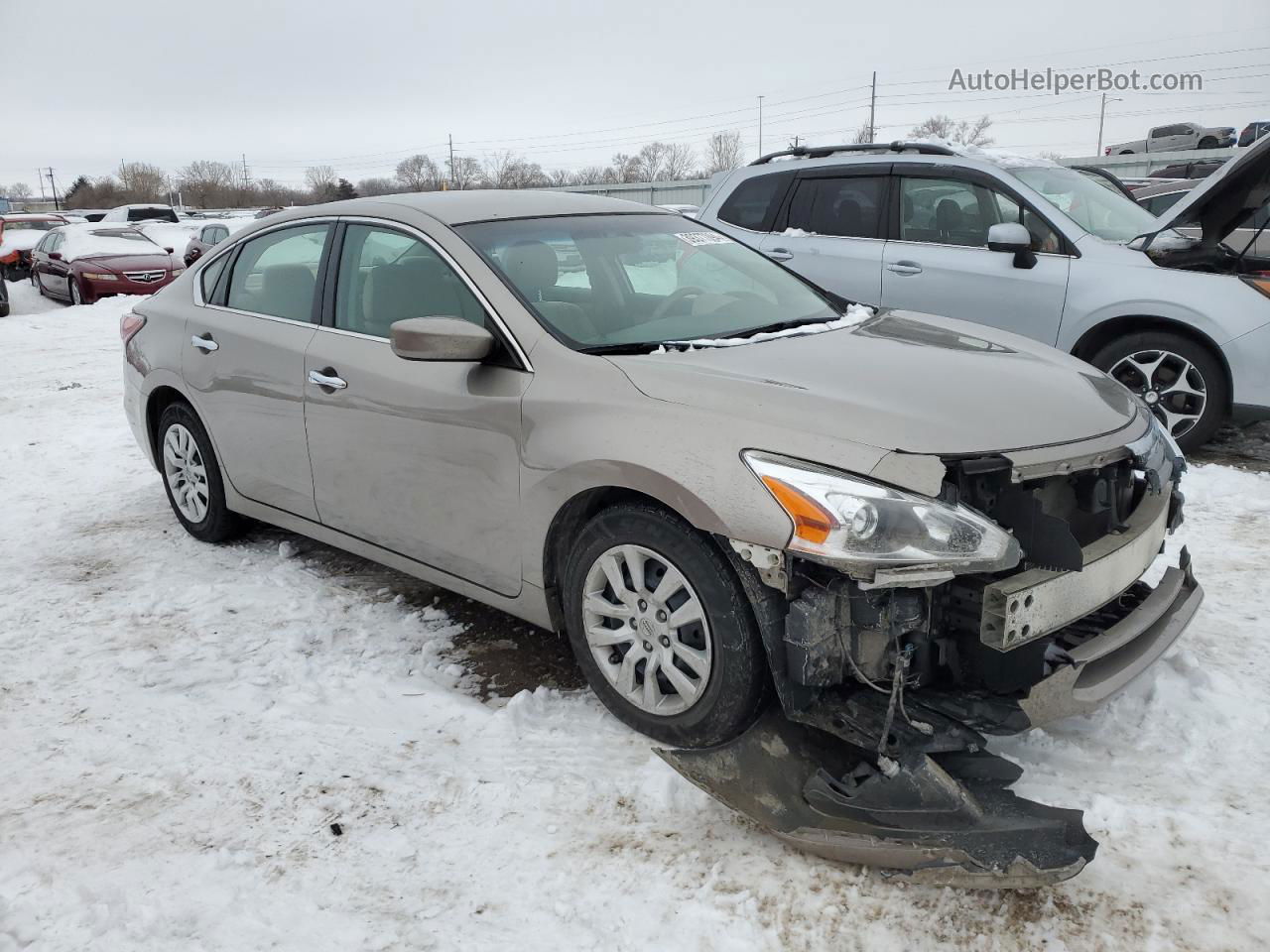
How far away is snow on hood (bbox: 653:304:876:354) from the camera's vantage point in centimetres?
315

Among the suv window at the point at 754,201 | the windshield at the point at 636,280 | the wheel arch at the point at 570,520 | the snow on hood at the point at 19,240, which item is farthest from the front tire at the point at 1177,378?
the snow on hood at the point at 19,240

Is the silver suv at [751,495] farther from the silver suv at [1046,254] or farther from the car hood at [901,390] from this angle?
the silver suv at [1046,254]

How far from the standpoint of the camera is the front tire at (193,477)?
4.65 metres

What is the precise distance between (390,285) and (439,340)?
81cm

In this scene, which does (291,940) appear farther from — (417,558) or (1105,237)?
(1105,237)

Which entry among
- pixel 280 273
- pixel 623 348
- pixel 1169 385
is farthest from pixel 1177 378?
pixel 280 273

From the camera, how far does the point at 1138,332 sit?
595cm

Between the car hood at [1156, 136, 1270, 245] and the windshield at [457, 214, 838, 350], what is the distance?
2.79 m

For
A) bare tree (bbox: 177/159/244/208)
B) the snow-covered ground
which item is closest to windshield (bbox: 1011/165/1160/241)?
the snow-covered ground

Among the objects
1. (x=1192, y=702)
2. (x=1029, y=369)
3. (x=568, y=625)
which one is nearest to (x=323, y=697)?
(x=568, y=625)

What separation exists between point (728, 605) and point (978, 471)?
724mm

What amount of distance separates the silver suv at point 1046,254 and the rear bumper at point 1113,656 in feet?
10.6

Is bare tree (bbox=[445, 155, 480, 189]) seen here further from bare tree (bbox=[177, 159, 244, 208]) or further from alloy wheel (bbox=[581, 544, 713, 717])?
alloy wheel (bbox=[581, 544, 713, 717])

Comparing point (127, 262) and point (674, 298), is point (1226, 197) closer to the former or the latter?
point (674, 298)
